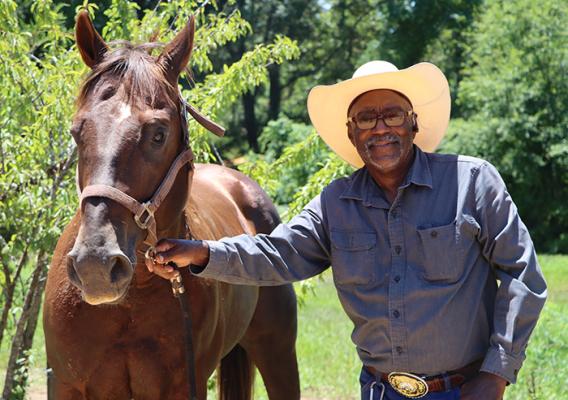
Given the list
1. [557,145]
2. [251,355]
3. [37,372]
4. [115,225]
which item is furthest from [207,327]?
[557,145]

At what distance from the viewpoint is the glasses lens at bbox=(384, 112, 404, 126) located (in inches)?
125

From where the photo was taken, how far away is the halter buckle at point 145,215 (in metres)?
2.87

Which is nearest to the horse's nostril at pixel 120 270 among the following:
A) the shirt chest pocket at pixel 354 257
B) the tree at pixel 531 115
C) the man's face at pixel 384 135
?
the shirt chest pocket at pixel 354 257

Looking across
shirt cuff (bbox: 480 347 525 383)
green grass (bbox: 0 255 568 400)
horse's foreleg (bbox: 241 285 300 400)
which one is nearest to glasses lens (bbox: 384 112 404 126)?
shirt cuff (bbox: 480 347 525 383)

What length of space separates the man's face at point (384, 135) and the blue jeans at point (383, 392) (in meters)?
0.76

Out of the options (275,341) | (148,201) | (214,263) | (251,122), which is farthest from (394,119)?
(251,122)

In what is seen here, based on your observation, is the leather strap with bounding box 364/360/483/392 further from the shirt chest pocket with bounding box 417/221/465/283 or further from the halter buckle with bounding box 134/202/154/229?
the halter buckle with bounding box 134/202/154/229

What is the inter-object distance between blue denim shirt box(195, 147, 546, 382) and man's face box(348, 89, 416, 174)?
7cm

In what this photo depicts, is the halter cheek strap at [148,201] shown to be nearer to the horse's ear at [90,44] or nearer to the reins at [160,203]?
the reins at [160,203]

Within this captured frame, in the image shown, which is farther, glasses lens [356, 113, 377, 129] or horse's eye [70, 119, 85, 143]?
glasses lens [356, 113, 377, 129]

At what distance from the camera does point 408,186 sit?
10.2 ft

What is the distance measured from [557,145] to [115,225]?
63.9ft

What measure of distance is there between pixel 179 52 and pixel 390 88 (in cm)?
81

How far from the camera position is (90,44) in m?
3.27
